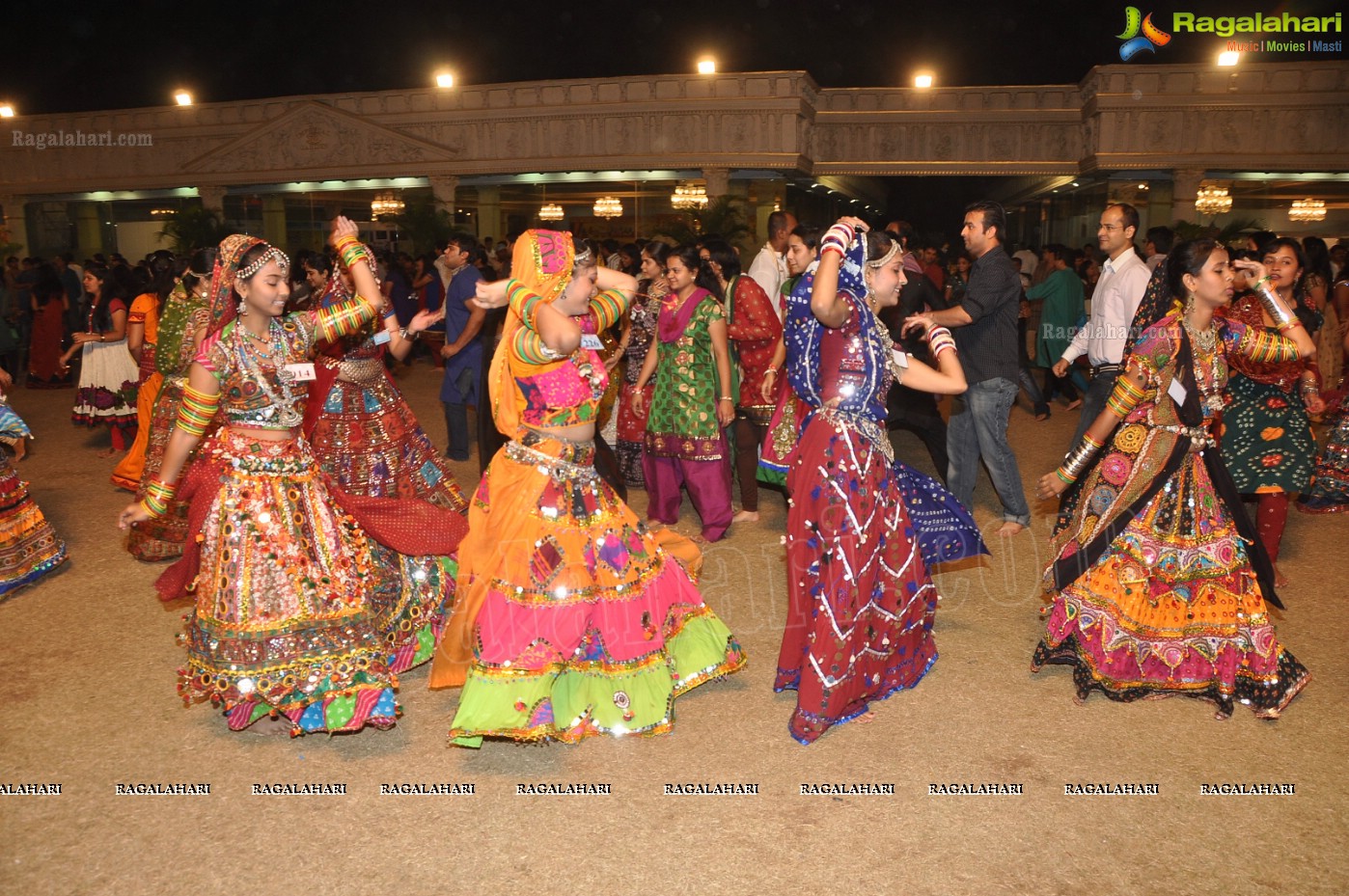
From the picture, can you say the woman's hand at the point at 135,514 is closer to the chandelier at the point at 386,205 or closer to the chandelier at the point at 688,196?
the chandelier at the point at 688,196

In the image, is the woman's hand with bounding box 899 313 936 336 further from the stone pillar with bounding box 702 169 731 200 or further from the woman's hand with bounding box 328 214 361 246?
the stone pillar with bounding box 702 169 731 200

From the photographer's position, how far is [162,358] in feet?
18.4

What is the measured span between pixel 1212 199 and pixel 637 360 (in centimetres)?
1680

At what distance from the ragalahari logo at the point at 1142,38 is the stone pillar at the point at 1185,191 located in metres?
2.48

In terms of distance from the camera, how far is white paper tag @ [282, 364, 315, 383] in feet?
11.4

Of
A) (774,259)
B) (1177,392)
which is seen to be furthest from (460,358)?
(1177,392)

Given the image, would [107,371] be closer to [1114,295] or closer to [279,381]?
[279,381]

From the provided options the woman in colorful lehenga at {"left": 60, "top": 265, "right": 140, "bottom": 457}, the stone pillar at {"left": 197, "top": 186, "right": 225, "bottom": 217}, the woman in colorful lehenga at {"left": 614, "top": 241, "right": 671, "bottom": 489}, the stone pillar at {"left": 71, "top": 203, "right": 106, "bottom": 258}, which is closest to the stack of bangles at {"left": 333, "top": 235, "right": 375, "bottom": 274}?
the woman in colorful lehenga at {"left": 614, "top": 241, "right": 671, "bottom": 489}

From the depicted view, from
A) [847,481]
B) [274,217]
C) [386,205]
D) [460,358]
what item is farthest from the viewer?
[274,217]

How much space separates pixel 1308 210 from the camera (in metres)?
18.4

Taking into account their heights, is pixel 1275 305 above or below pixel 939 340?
above

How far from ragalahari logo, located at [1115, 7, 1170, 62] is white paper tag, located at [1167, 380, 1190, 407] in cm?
1811

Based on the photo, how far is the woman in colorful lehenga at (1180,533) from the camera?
368 centimetres

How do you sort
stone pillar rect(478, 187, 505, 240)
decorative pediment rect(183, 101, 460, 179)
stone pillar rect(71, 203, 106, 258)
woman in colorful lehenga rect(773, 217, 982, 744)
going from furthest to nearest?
stone pillar rect(71, 203, 106, 258), stone pillar rect(478, 187, 505, 240), decorative pediment rect(183, 101, 460, 179), woman in colorful lehenga rect(773, 217, 982, 744)
